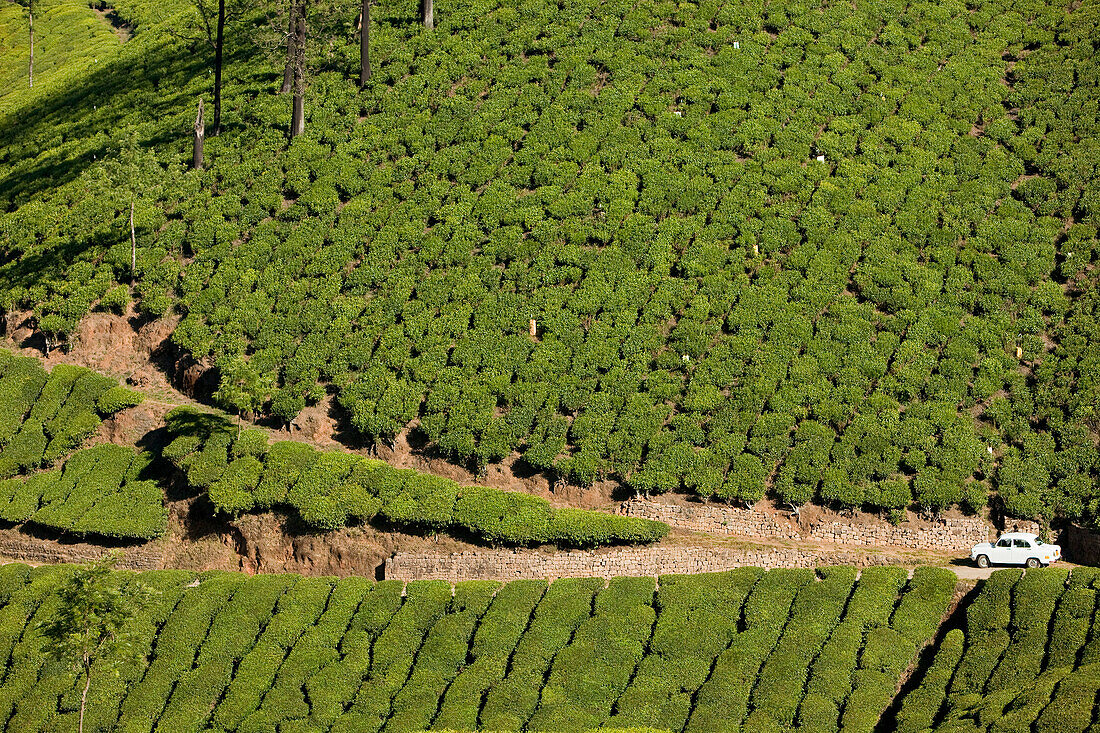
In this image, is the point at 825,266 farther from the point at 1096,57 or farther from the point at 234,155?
the point at 234,155

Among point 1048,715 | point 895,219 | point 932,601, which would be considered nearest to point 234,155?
point 895,219

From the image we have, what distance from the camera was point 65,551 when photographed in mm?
36062

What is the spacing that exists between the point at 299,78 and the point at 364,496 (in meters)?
20.9

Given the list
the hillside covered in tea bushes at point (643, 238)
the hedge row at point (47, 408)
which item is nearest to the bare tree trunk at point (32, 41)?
the hillside covered in tea bushes at point (643, 238)

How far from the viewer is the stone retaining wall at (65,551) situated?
35750mm

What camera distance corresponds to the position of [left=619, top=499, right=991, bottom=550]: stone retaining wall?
33.9m

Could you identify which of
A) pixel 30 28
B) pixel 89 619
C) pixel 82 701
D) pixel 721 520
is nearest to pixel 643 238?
pixel 721 520

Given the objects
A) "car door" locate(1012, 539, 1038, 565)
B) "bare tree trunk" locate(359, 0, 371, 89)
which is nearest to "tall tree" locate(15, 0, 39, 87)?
"bare tree trunk" locate(359, 0, 371, 89)

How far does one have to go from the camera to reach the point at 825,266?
4047cm

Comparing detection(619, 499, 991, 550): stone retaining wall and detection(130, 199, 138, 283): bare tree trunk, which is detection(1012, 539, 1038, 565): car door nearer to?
detection(619, 499, 991, 550): stone retaining wall

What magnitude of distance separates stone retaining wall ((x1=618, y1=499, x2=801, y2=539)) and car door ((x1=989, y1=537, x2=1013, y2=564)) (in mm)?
5752

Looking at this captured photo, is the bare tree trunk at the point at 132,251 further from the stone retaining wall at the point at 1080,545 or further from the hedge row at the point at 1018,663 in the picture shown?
the stone retaining wall at the point at 1080,545

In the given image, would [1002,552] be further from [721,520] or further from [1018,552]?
[721,520]

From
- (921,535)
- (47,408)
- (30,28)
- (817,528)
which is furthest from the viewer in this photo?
(30,28)
